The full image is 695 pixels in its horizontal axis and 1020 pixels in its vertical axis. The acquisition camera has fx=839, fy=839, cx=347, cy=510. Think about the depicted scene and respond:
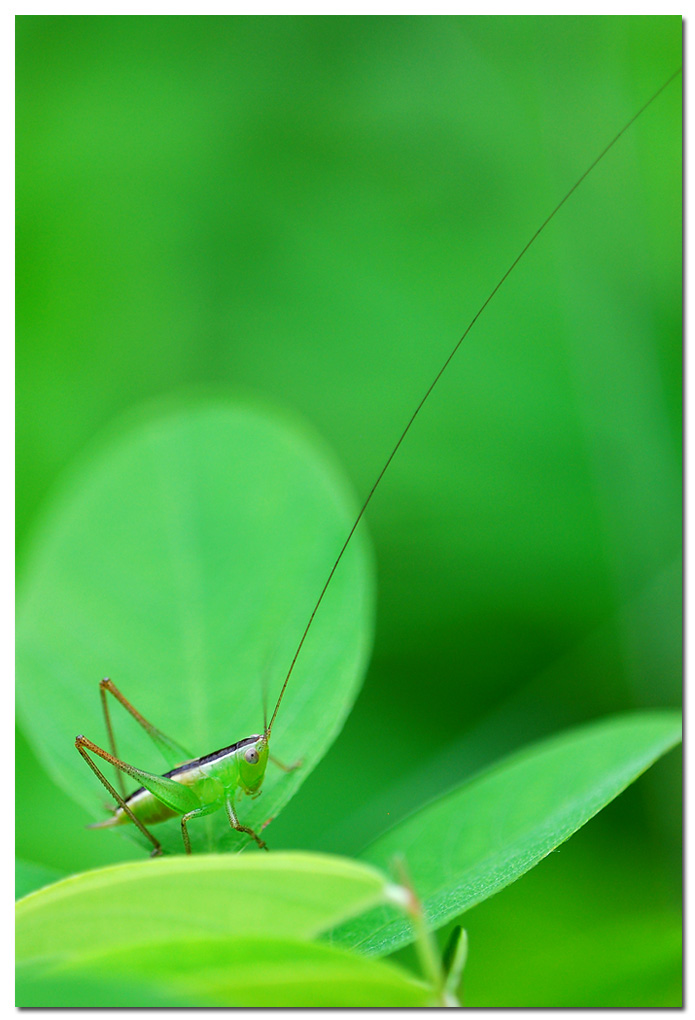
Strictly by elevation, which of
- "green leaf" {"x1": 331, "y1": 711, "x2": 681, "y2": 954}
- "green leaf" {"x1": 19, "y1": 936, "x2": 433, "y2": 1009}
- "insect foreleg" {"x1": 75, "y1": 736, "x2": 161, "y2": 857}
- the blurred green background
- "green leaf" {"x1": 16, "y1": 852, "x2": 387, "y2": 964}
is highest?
the blurred green background

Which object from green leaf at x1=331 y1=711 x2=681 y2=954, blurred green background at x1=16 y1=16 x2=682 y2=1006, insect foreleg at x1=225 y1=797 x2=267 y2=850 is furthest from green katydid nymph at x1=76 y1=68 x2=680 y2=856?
blurred green background at x1=16 y1=16 x2=682 y2=1006

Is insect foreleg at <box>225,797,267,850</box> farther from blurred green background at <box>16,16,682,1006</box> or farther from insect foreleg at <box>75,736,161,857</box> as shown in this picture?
blurred green background at <box>16,16,682,1006</box>

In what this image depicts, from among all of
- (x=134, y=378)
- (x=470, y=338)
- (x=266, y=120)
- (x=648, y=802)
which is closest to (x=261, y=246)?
(x=266, y=120)

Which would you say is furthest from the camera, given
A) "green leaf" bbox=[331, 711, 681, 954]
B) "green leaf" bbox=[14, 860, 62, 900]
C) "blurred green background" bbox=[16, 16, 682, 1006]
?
"blurred green background" bbox=[16, 16, 682, 1006]

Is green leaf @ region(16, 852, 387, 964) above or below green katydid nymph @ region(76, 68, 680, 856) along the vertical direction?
below

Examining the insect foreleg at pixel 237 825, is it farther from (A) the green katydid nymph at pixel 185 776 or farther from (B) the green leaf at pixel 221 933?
(B) the green leaf at pixel 221 933

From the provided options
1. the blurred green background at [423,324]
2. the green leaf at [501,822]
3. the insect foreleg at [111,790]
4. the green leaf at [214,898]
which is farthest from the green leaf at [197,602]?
the blurred green background at [423,324]

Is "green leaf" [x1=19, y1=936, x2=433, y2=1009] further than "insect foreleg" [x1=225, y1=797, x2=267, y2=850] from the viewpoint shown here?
No
